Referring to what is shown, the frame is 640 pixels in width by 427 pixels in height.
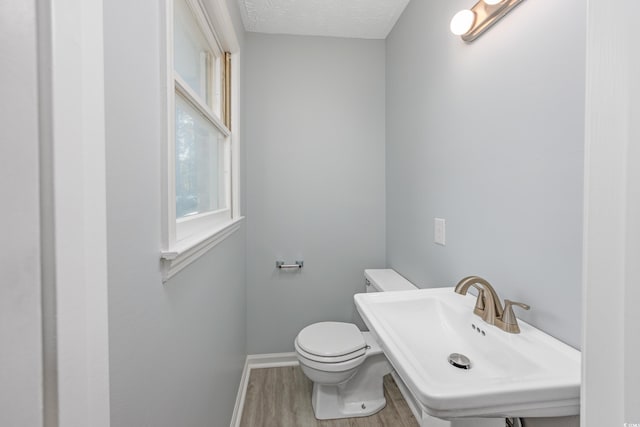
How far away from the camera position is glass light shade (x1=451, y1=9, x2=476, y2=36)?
1121 millimetres

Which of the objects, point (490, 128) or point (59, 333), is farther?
point (490, 128)

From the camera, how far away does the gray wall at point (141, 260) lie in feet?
1.60

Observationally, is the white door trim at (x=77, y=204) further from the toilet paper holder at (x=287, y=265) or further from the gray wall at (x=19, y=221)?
the toilet paper holder at (x=287, y=265)

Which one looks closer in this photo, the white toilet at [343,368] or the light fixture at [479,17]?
the light fixture at [479,17]

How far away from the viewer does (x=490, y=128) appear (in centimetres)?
109

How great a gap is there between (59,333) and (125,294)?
219 millimetres

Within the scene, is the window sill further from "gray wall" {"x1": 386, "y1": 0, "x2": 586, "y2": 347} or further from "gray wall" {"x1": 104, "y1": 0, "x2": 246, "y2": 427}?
"gray wall" {"x1": 386, "y1": 0, "x2": 586, "y2": 347}

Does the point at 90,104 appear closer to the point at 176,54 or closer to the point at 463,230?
the point at 176,54

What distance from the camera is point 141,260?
582 mm

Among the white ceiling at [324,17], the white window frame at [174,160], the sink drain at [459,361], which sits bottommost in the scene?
the sink drain at [459,361]

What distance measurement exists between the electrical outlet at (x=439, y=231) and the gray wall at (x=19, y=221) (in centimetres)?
143

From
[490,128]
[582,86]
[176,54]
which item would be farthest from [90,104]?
[490,128]

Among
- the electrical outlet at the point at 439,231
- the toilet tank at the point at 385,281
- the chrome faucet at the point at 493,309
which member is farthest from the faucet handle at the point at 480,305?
the toilet tank at the point at 385,281

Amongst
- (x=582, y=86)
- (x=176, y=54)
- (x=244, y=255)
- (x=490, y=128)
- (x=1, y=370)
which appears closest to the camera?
(x=1, y=370)
